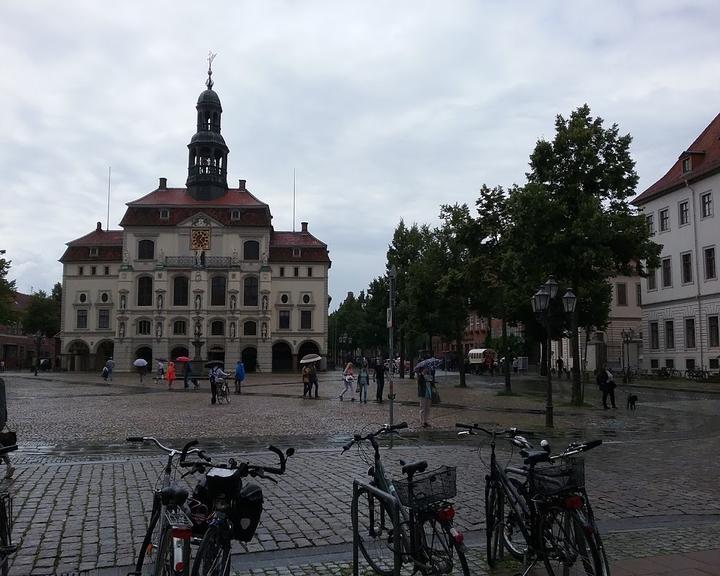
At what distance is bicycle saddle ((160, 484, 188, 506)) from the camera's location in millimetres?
3889

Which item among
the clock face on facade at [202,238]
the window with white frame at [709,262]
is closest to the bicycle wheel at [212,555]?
the window with white frame at [709,262]

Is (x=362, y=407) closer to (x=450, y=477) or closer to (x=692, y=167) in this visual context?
(x=450, y=477)

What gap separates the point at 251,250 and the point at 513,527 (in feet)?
230

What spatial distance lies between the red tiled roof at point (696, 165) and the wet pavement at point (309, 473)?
31.4 meters

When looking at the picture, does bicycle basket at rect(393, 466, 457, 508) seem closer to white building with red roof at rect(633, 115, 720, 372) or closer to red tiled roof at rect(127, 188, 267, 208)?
white building with red roof at rect(633, 115, 720, 372)

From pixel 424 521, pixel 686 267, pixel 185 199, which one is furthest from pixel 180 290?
pixel 424 521

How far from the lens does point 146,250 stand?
74.3 meters

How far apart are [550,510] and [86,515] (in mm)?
5241

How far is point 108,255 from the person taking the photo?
77000 millimetres

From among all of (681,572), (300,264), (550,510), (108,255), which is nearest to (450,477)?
(550,510)

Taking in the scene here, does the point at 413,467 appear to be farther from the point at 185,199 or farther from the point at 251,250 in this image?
the point at 185,199

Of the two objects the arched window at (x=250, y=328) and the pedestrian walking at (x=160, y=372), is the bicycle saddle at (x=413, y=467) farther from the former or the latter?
the arched window at (x=250, y=328)

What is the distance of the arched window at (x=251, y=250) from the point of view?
7394cm

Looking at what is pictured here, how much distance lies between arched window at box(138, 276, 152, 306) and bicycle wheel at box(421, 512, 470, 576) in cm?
7278
